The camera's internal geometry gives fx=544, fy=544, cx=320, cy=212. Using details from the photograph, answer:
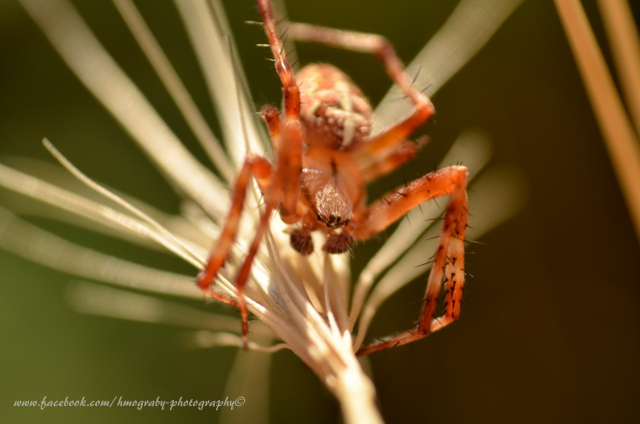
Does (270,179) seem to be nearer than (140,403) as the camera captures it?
Yes

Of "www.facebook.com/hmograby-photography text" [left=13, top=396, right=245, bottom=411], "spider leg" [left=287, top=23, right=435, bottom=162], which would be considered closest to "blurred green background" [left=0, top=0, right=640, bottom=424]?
"www.facebook.com/hmograby-photography text" [left=13, top=396, right=245, bottom=411]

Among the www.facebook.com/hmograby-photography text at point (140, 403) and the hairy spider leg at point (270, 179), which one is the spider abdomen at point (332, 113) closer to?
the hairy spider leg at point (270, 179)

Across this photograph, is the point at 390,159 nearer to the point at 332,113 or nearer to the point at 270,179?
the point at 332,113

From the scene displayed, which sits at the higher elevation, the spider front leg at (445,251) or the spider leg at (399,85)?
the spider leg at (399,85)

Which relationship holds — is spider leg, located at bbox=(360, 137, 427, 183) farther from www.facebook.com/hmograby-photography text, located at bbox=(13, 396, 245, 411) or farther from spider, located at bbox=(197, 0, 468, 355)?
www.facebook.com/hmograby-photography text, located at bbox=(13, 396, 245, 411)

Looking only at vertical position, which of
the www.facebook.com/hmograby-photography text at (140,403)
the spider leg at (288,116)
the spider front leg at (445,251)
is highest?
the spider leg at (288,116)

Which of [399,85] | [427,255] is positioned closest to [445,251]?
[427,255]

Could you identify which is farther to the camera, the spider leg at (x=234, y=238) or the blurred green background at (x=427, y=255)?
the blurred green background at (x=427, y=255)

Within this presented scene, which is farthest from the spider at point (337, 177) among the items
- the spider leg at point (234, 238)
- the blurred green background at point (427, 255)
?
the blurred green background at point (427, 255)
